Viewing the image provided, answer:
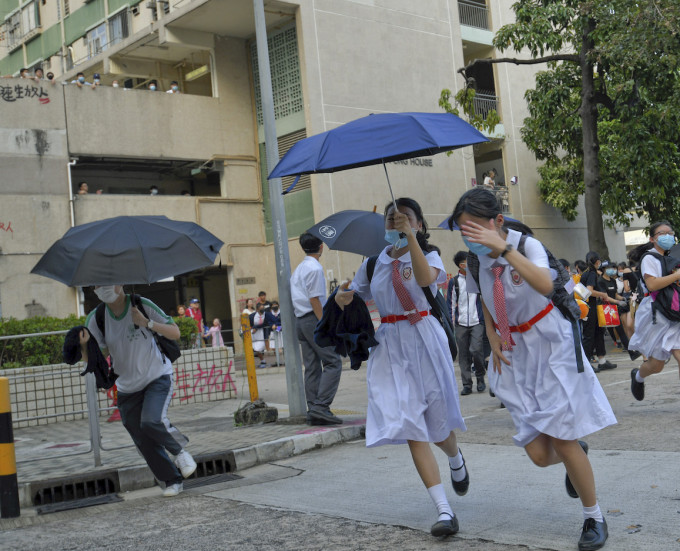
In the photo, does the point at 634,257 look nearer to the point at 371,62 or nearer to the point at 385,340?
the point at 385,340

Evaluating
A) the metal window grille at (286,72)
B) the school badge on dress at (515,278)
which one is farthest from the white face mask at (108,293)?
the metal window grille at (286,72)

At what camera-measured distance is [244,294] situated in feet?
90.2

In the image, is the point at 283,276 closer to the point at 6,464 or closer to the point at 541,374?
the point at 6,464

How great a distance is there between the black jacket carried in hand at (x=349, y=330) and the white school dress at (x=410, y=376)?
21 centimetres

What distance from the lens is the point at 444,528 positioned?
4535mm

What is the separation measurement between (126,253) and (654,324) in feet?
16.3

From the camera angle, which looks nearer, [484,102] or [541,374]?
[541,374]

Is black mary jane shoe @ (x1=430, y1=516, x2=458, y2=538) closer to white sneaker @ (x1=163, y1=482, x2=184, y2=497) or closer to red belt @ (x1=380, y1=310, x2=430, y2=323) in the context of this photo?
red belt @ (x1=380, y1=310, x2=430, y2=323)

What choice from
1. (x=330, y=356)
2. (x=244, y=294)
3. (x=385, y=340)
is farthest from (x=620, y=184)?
(x=385, y=340)

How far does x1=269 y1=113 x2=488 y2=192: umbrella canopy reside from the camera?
483cm

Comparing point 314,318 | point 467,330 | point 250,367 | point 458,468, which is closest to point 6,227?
point 250,367

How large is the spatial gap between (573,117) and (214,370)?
1239 cm

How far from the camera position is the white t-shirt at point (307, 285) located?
889 centimetres

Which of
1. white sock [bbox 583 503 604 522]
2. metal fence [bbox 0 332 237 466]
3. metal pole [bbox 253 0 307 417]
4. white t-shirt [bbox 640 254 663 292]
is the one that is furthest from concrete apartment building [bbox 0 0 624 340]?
white sock [bbox 583 503 604 522]
